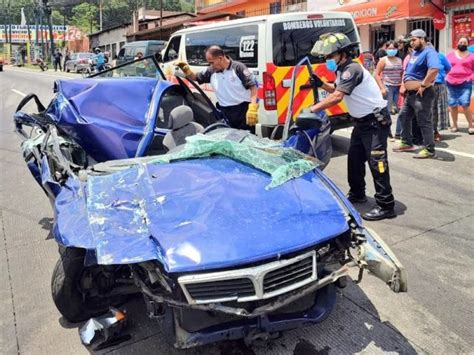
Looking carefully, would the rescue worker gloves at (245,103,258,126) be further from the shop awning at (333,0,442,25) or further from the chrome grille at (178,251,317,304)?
the shop awning at (333,0,442,25)

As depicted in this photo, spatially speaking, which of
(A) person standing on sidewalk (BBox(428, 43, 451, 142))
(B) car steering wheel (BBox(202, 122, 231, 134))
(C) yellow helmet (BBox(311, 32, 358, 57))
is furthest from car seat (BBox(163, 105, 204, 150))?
(A) person standing on sidewalk (BBox(428, 43, 451, 142))

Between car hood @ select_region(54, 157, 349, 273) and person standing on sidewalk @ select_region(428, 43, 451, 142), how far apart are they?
5661 mm

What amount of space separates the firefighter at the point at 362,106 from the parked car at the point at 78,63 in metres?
28.4

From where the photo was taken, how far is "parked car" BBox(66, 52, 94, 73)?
31.5 metres

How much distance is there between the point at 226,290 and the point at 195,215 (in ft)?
1.61

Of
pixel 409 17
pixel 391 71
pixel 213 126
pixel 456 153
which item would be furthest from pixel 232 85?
pixel 409 17

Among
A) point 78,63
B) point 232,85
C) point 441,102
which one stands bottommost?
point 441,102

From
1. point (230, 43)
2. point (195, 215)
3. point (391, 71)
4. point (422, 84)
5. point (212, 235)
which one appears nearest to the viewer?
point (212, 235)

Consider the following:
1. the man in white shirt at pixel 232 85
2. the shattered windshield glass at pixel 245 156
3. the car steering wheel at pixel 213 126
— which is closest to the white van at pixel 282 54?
the man in white shirt at pixel 232 85

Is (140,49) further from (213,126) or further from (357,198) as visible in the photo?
(213,126)

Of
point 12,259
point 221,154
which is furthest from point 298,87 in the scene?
point 12,259

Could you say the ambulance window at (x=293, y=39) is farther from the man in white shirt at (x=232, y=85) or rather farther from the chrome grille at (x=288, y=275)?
the chrome grille at (x=288, y=275)

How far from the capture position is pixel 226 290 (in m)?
2.29

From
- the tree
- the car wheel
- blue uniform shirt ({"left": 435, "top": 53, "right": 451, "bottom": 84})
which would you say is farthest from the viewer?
the tree
